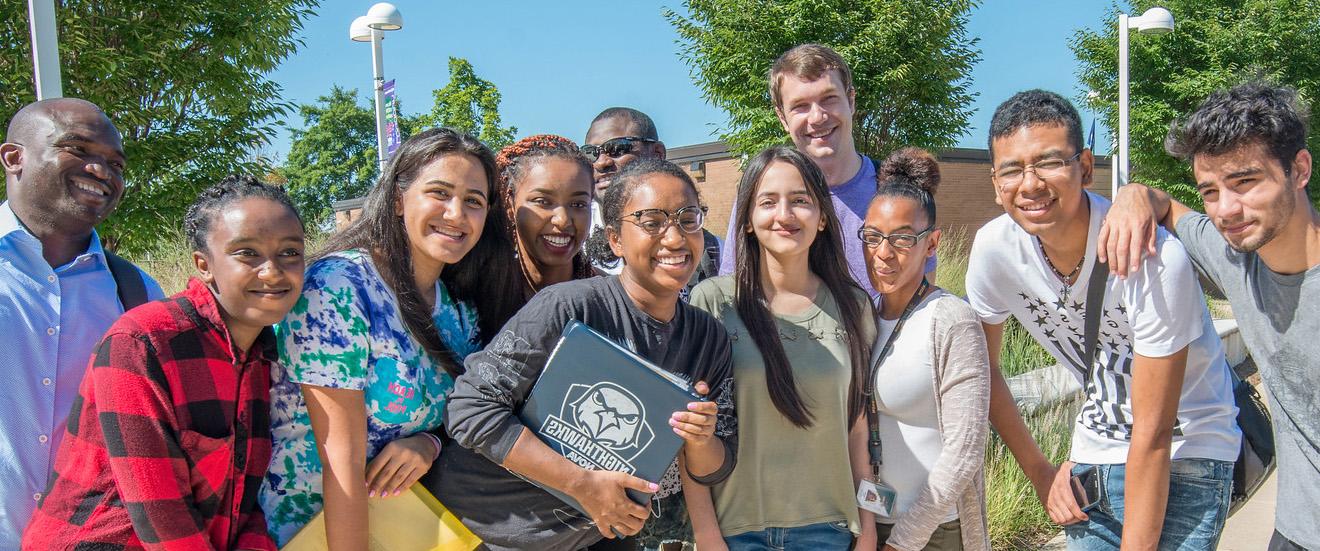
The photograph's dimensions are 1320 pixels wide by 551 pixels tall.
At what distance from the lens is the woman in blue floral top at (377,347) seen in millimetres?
2193

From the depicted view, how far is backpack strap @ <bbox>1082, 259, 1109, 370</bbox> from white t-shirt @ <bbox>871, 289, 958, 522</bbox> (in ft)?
1.38

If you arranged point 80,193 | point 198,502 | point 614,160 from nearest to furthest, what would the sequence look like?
point 198,502 < point 80,193 < point 614,160

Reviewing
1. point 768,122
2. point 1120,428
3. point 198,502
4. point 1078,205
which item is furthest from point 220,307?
point 768,122

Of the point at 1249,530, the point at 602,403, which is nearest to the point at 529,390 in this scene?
the point at 602,403

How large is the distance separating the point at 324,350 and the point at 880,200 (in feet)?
6.03

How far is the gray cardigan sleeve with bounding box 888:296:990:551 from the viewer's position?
269 centimetres

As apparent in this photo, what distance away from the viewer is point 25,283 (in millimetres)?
2383

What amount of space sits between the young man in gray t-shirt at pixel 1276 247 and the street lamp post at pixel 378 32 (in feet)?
32.7

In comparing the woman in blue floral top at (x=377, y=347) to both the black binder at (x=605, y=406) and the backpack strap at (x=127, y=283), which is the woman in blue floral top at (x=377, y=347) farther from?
the backpack strap at (x=127, y=283)

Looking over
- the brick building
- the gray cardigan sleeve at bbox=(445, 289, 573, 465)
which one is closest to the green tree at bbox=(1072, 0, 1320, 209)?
the brick building

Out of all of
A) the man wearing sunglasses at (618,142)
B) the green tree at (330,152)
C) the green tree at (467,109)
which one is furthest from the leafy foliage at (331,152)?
the man wearing sunglasses at (618,142)

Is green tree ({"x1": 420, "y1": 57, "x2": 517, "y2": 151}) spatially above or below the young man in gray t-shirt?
above

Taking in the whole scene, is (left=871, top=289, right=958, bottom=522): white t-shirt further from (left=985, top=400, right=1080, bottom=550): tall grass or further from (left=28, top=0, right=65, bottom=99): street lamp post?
(left=28, top=0, right=65, bottom=99): street lamp post

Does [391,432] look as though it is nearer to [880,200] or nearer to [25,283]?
[25,283]
